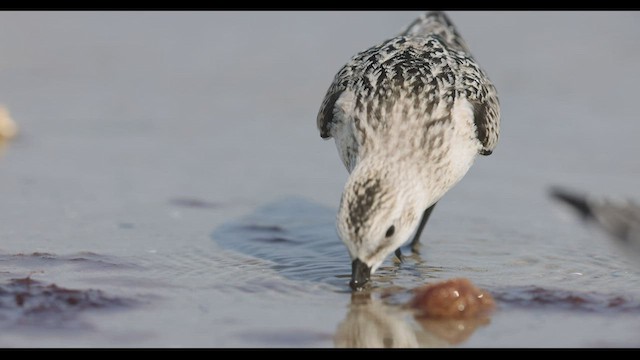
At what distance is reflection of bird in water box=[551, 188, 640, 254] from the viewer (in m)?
5.46

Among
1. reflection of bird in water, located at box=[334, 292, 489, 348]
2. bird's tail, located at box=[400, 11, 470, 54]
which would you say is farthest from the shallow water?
bird's tail, located at box=[400, 11, 470, 54]

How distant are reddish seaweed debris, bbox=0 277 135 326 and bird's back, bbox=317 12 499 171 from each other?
1928 mm

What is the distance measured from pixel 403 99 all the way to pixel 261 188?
199 centimetres

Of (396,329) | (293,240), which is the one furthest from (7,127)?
(396,329)

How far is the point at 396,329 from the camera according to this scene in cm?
600

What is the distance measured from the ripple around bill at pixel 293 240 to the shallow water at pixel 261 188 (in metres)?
0.02

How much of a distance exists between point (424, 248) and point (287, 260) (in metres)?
1.07

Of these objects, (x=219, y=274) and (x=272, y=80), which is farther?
(x=272, y=80)

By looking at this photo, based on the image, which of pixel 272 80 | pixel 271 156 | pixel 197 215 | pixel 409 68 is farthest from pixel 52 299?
pixel 272 80

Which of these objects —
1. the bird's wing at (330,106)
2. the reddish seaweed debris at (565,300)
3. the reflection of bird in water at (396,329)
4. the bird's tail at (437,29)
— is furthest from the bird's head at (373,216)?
the bird's tail at (437,29)

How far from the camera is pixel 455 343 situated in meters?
5.80

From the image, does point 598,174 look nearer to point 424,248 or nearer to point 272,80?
point 424,248

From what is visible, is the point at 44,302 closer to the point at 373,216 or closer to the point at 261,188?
the point at 373,216

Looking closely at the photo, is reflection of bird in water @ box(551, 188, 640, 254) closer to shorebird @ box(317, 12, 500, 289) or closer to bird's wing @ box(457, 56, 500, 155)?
shorebird @ box(317, 12, 500, 289)
